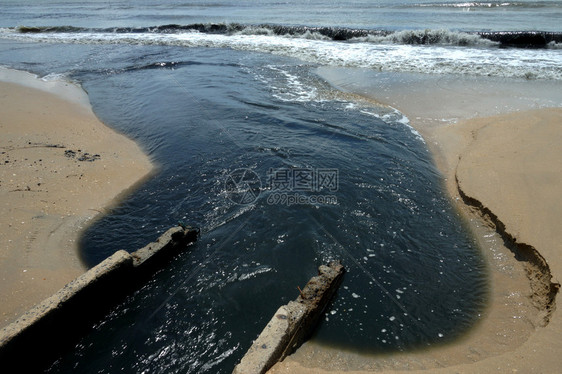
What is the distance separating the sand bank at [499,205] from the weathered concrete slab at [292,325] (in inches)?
5.6

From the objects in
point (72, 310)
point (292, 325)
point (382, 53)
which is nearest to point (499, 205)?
point (292, 325)

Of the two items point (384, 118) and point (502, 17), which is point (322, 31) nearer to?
point (502, 17)

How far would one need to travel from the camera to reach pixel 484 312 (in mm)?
4098

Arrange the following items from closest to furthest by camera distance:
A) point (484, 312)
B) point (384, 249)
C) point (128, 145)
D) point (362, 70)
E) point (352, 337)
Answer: point (352, 337) → point (484, 312) → point (384, 249) → point (128, 145) → point (362, 70)

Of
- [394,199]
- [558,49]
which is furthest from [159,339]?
[558,49]

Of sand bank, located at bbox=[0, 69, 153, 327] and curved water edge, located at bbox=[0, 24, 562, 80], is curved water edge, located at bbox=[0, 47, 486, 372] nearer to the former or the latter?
sand bank, located at bbox=[0, 69, 153, 327]

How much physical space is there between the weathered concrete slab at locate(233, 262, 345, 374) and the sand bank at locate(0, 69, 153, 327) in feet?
8.58

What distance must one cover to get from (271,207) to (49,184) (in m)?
3.66

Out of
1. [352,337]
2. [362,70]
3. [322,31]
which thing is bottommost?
[352,337]

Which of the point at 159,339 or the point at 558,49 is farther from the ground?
the point at 558,49

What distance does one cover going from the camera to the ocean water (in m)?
3.91

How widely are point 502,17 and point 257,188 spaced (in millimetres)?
23487

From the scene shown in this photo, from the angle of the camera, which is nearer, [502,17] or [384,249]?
[384,249]

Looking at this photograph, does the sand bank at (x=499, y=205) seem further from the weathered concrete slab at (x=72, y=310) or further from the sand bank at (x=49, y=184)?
the sand bank at (x=49, y=184)
